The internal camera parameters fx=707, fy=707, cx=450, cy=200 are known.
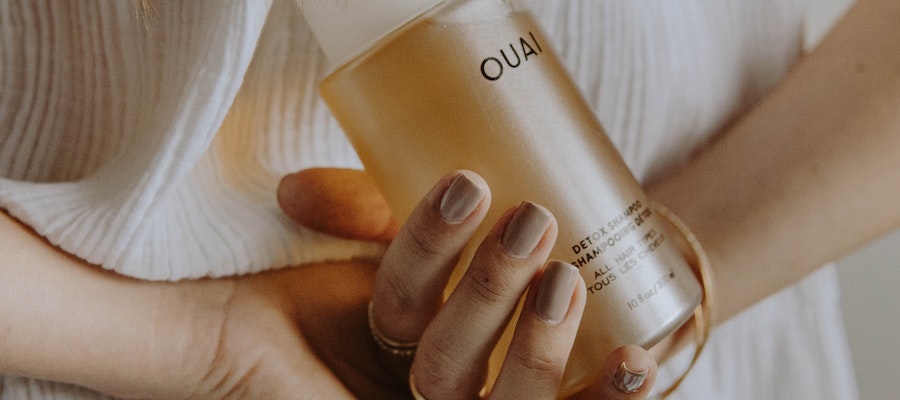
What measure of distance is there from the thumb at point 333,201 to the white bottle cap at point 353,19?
0.08 m

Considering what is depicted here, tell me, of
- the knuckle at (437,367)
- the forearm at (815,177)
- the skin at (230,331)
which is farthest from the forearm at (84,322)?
the forearm at (815,177)

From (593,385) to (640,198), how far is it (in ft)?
0.29

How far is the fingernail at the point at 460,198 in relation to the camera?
11.2 inches

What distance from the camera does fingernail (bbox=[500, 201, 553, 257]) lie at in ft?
0.93

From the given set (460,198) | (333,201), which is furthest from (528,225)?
(333,201)

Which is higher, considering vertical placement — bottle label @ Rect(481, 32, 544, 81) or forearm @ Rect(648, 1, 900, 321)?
bottle label @ Rect(481, 32, 544, 81)

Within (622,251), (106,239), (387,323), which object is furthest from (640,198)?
(106,239)

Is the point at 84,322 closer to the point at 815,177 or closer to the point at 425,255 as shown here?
the point at 425,255

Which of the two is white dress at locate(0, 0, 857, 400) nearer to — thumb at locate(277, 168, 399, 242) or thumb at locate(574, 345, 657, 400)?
thumb at locate(277, 168, 399, 242)

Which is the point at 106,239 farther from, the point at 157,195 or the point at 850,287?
the point at 850,287

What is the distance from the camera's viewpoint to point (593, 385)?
32 cm

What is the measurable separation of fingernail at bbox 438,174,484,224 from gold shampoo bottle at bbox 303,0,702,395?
2 cm

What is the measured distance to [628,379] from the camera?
301 millimetres

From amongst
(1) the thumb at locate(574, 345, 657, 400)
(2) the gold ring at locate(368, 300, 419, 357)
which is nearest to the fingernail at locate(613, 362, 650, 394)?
(1) the thumb at locate(574, 345, 657, 400)
